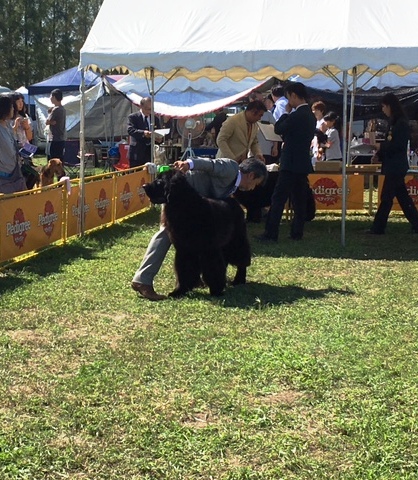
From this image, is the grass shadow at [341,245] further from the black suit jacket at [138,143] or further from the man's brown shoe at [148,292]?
the black suit jacket at [138,143]

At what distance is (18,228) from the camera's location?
8023 millimetres

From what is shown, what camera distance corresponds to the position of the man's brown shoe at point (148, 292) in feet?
21.5

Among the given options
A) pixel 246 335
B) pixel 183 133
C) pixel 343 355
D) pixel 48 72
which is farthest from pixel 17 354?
pixel 48 72

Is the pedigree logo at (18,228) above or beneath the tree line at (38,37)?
beneath

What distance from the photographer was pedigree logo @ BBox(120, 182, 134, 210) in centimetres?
1144

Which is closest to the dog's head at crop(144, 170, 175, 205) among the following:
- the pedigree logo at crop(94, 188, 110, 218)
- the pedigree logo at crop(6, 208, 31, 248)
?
the pedigree logo at crop(6, 208, 31, 248)

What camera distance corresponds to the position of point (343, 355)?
503 centimetres

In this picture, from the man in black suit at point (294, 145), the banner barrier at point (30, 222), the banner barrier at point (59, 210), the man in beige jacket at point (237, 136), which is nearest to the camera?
the banner barrier at point (30, 222)

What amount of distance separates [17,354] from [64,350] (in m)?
0.33

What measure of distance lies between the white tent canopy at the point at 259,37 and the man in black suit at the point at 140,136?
10.1ft

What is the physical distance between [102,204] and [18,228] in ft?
8.86

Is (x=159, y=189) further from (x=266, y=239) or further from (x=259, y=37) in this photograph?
(x=266, y=239)

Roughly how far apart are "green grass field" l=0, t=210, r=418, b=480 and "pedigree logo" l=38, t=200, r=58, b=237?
31.5 inches

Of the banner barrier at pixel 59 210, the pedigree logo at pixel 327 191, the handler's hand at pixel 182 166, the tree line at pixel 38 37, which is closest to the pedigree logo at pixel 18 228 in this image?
the banner barrier at pixel 59 210
